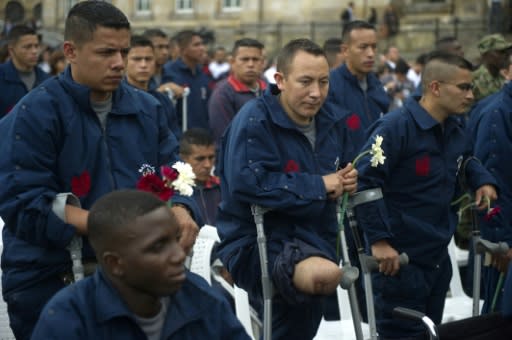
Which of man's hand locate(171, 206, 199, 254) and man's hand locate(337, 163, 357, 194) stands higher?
man's hand locate(337, 163, 357, 194)

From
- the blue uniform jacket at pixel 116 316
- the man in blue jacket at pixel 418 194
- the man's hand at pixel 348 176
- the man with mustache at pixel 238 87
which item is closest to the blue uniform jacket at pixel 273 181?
the man's hand at pixel 348 176

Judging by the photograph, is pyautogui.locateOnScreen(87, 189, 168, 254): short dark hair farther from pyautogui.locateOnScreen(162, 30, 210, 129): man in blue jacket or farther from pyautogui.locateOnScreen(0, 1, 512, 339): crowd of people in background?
pyautogui.locateOnScreen(162, 30, 210, 129): man in blue jacket

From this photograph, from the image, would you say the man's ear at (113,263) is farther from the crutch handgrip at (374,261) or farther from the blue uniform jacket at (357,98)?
the blue uniform jacket at (357,98)

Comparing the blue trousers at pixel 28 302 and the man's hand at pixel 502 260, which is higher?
the blue trousers at pixel 28 302

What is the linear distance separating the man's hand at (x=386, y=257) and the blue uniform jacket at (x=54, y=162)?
1.79 m

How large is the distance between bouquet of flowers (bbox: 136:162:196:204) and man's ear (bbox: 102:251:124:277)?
598mm

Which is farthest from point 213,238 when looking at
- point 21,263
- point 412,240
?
point 21,263

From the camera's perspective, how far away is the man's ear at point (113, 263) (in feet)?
12.9

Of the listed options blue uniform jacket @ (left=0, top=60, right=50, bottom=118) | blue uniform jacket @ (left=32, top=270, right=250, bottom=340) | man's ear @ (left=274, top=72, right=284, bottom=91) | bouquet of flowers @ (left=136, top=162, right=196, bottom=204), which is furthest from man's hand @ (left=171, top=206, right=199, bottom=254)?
blue uniform jacket @ (left=0, top=60, right=50, bottom=118)

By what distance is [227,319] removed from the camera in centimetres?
410

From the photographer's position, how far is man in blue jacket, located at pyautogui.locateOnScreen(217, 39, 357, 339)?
594 cm

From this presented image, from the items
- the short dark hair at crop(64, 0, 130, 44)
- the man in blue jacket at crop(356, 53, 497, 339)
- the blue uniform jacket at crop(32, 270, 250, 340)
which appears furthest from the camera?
the man in blue jacket at crop(356, 53, 497, 339)

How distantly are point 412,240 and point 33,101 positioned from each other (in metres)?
2.91

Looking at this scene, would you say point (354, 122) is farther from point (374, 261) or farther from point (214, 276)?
point (374, 261)
